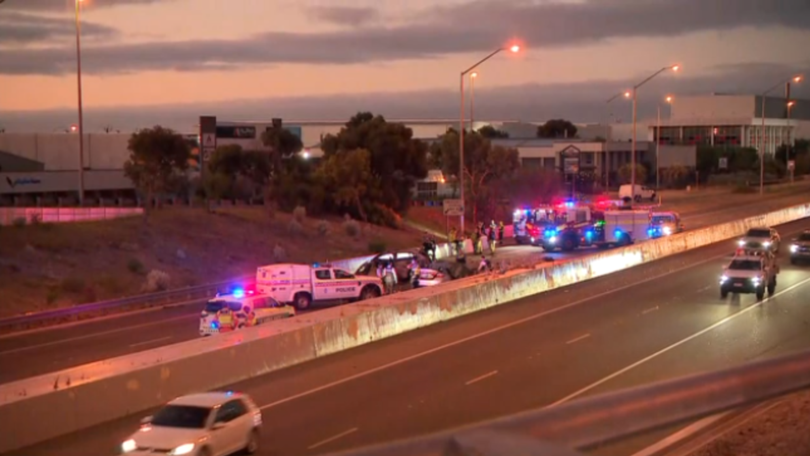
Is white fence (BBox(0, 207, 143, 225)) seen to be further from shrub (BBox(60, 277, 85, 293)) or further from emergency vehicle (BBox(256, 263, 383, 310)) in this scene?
emergency vehicle (BBox(256, 263, 383, 310))

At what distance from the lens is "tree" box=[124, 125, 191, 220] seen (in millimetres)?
65875

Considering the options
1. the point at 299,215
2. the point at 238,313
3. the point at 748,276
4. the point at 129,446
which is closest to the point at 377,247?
the point at 299,215

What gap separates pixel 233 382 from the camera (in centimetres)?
1877

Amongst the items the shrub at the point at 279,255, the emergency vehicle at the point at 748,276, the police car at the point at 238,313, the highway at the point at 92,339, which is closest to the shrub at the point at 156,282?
the highway at the point at 92,339

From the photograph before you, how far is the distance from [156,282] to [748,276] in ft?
73.1

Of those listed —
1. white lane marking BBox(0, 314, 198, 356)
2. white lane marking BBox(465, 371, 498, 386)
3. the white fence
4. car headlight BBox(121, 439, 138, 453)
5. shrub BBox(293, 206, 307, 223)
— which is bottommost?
white lane marking BBox(0, 314, 198, 356)

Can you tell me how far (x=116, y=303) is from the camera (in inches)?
1308

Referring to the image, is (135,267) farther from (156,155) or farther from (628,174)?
(628,174)

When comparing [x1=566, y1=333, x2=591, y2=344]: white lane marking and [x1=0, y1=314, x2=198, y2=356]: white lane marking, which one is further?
[x1=0, y1=314, x2=198, y2=356]: white lane marking

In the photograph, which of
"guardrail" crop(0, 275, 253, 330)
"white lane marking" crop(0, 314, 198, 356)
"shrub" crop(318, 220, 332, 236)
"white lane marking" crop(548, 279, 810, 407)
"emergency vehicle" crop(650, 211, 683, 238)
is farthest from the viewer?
"shrub" crop(318, 220, 332, 236)

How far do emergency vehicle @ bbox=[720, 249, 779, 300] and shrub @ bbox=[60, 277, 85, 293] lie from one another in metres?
23.1

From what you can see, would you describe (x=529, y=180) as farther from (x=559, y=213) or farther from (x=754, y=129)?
(x=754, y=129)

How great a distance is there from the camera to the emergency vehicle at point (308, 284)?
32.2 m

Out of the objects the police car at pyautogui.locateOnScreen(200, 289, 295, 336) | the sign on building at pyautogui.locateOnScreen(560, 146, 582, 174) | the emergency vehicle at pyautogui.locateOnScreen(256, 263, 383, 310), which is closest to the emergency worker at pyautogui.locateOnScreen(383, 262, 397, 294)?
the emergency vehicle at pyautogui.locateOnScreen(256, 263, 383, 310)
